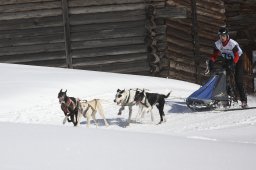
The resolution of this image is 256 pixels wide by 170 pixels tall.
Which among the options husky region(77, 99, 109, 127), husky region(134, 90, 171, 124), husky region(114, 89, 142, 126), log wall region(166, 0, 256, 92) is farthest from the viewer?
log wall region(166, 0, 256, 92)

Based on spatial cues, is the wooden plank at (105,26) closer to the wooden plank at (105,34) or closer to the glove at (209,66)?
the wooden plank at (105,34)

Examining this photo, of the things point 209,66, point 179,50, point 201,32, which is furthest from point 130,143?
point 201,32

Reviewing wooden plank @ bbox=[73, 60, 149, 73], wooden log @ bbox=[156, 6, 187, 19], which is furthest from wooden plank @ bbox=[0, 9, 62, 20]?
wooden log @ bbox=[156, 6, 187, 19]

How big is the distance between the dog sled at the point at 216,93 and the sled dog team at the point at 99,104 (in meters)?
0.93

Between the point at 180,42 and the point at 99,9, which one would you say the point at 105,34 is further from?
the point at 180,42

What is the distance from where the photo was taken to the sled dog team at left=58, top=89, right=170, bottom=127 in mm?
7988

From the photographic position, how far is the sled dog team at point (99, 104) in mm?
7988

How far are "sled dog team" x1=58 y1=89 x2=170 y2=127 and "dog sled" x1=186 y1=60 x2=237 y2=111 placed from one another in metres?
0.93

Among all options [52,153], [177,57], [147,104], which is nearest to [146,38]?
[177,57]

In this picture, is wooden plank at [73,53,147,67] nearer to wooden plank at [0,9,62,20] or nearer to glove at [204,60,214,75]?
wooden plank at [0,9,62,20]

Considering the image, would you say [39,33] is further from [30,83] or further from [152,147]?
[152,147]

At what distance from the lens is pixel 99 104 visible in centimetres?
828

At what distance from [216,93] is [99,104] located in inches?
94.4

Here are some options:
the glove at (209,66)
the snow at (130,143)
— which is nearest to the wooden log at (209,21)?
the glove at (209,66)
